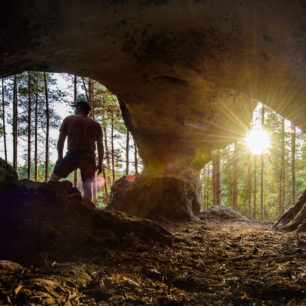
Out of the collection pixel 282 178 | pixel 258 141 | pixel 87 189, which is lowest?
pixel 282 178

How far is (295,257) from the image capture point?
7.25 ft

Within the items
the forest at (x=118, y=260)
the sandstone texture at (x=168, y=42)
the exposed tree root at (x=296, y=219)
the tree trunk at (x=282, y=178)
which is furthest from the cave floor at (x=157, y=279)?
the tree trunk at (x=282, y=178)

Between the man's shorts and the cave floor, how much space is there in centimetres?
227

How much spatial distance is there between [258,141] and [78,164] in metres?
17.8

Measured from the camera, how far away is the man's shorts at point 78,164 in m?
3.90

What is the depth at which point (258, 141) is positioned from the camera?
18.2 m

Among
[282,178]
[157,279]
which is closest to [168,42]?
[157,279]

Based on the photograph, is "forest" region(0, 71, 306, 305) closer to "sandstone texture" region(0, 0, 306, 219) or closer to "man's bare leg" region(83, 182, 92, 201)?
"man's bare leg" region(83, 182, 92, 201)

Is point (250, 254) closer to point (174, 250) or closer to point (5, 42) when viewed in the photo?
point (174, 250)

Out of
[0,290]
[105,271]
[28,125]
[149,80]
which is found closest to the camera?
[0,290]

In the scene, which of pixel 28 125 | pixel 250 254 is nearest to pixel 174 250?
pixel 250 254

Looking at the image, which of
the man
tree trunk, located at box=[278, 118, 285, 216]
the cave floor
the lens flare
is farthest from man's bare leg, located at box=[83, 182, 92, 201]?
tree trunk, located at box=[278, 118, 285, 216]

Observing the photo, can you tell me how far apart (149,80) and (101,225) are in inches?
142

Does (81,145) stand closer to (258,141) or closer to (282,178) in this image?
(258,141)
